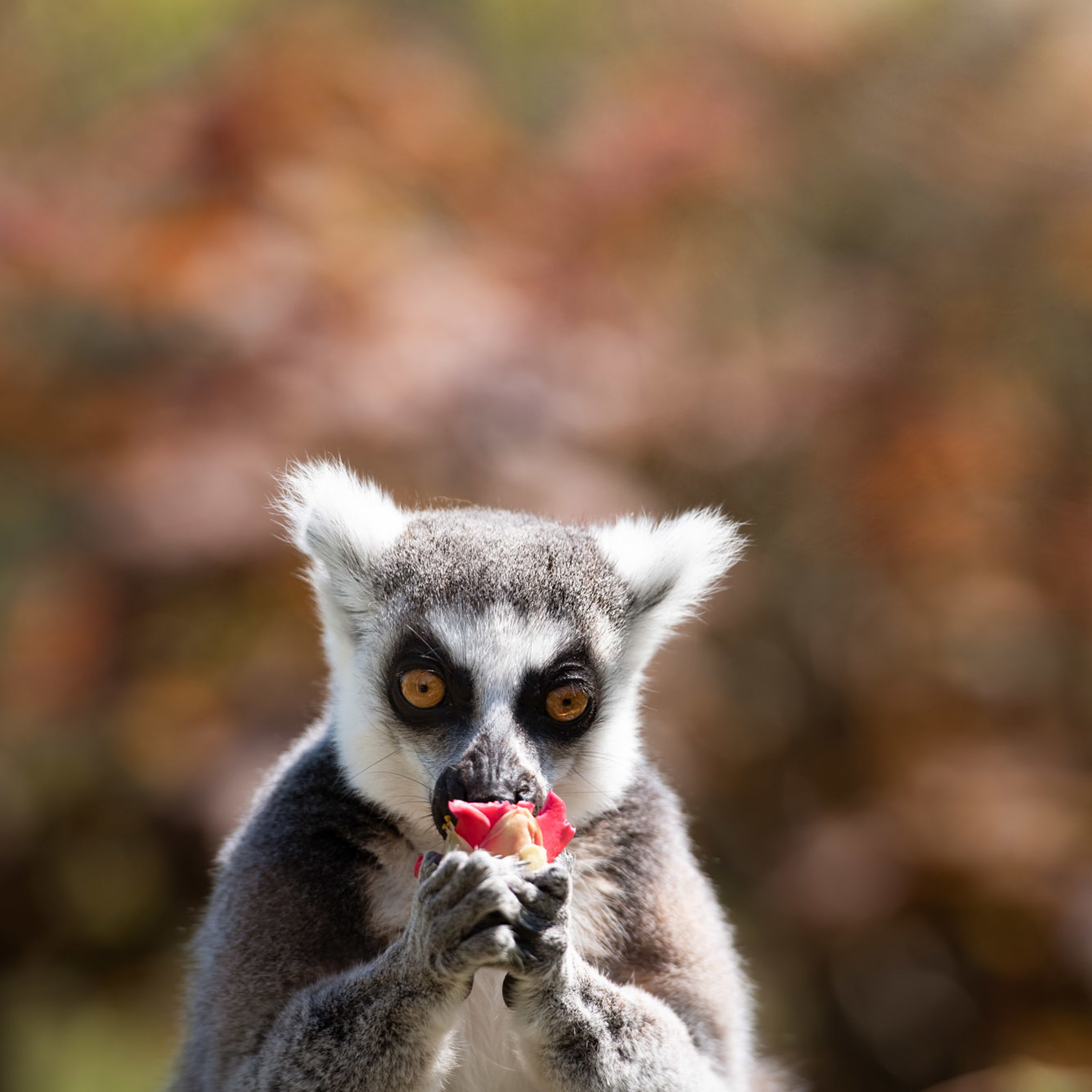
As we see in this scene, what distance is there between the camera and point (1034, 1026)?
519 cm

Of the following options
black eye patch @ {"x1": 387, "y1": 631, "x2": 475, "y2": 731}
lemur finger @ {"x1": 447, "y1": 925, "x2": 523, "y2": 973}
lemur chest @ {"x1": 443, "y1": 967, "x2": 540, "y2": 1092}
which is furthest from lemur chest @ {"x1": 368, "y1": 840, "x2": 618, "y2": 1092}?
lemur finger @ {"x1": 447, "y1": 925, "x2": 523, "y2": 973}

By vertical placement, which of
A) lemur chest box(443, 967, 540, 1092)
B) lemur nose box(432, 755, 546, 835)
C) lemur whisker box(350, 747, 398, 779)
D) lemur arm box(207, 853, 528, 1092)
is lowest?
lemur chest box(443, 967, 540, 1092)

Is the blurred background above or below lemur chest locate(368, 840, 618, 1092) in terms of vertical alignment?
above

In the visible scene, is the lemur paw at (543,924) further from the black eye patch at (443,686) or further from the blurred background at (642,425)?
the blurred background at (642,425)

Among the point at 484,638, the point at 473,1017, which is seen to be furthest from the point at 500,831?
the point at 473,1017

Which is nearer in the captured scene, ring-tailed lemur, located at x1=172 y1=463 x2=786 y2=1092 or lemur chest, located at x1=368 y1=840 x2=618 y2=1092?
ring-tailed lemur, located at x1=172 y1=463 x2=786 y2=1092

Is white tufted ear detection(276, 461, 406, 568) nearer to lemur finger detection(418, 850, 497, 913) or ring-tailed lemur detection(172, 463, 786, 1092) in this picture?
Answer: ring-tailed lemur detection(172, 463, 786, 1092)

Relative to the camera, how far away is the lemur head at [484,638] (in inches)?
104

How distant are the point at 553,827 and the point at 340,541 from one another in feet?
2.91

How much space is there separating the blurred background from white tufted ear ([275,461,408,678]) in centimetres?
154

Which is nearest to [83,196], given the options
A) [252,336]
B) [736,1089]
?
[252,336]

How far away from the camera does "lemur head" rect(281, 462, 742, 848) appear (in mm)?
2631

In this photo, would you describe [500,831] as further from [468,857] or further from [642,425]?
[642,425]

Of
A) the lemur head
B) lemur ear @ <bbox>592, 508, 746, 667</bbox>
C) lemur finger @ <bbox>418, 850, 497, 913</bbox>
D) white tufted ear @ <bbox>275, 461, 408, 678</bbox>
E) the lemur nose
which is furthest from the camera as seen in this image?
lemur ear @ <bbox>592, 508, 746, 667</bbox>
